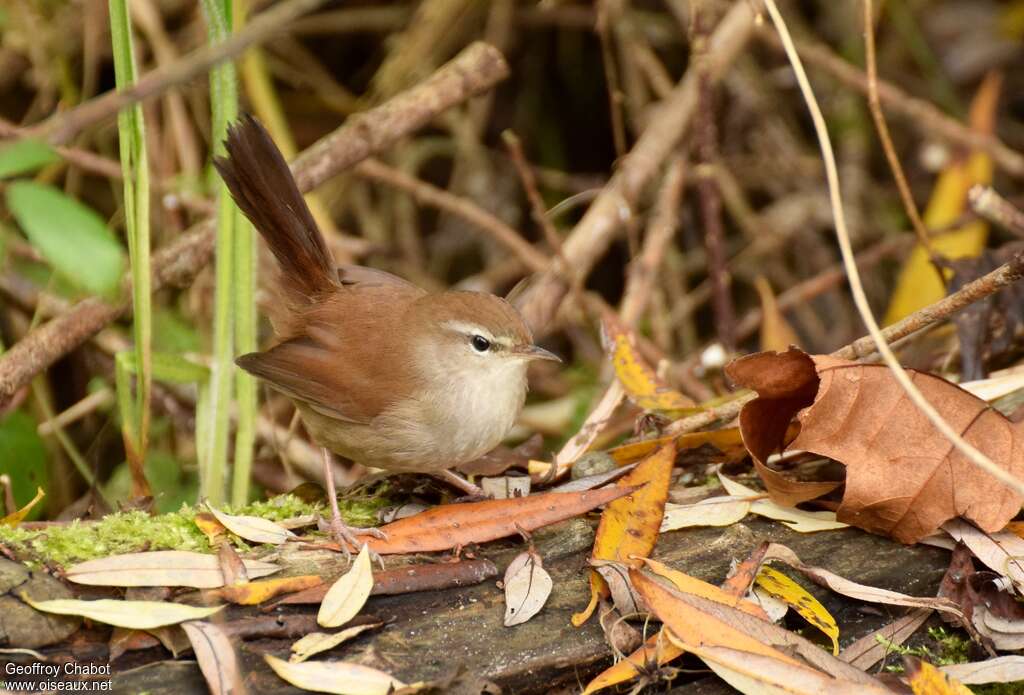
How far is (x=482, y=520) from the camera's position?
2.70 metres

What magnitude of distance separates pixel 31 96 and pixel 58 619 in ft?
12.6

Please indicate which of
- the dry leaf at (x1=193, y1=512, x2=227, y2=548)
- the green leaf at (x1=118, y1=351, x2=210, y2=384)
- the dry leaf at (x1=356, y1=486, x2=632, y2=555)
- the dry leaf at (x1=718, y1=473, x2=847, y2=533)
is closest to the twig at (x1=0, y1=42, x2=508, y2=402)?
the green leaf at (x1=118, y1=351, x2=210, y2=384)

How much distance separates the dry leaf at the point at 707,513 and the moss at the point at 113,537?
0.91 metres

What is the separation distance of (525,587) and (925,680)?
0.85 meters

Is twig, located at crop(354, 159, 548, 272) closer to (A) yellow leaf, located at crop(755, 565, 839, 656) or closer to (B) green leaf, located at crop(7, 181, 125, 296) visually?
(A) yellow leaf, located at crop(755, 565, 839, 656)

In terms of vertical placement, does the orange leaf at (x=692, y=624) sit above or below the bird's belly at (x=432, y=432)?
below

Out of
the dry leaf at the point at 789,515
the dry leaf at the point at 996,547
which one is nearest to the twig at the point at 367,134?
the dry leaf at the point at 789,515

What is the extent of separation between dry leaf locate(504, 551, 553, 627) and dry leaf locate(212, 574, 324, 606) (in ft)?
1.37

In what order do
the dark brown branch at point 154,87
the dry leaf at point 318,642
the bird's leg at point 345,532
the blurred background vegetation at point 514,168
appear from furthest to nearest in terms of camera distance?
the blurred background vegetation at point 514,168 → the bird's leg at point 345,532 → the dry leaf at point 318,642 → the dark brown branch at point 154,87

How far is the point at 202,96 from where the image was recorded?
5.17m

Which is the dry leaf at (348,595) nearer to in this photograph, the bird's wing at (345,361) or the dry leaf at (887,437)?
the bird's wing at (345,361)

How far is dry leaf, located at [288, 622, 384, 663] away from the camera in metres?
2.21

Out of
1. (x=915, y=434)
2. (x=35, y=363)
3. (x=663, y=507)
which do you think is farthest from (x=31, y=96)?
(x=915, y=434)

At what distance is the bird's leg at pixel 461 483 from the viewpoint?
2.98 meters
